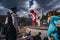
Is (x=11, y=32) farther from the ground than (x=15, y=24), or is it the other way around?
(x=15, y=24)

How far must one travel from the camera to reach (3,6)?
7.92 metres

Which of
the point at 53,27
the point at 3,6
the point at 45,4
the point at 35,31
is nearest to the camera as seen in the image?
the point at 53,27

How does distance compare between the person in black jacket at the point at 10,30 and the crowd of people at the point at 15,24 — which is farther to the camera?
the person in black jacket at the point at 10,30

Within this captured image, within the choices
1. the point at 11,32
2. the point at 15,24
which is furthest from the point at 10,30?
the point at 15,24

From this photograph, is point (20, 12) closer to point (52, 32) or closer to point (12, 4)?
point (12, 4)

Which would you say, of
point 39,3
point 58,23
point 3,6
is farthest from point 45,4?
point 58,23

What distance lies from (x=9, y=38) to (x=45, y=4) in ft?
9.01

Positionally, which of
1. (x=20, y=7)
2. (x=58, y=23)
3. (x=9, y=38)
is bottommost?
(x=9, y=38)

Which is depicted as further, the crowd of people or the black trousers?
the black trousers

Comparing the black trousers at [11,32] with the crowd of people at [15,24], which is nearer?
the crowd of people at [15,24]

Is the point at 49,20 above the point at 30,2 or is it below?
below

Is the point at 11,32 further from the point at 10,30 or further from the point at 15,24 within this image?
the point at 15,24

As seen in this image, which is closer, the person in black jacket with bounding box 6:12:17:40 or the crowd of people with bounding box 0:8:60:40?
the crowd of people with bounding box 0:8:60:40

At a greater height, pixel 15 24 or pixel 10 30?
pixel 15 24
